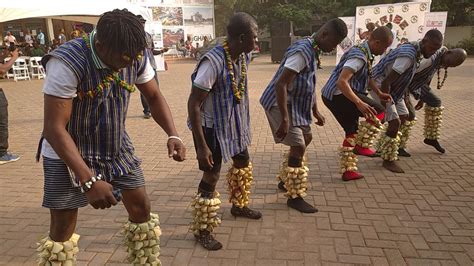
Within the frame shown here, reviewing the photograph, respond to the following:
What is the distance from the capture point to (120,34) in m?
1.79

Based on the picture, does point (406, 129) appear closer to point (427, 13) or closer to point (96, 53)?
point (96, 53)

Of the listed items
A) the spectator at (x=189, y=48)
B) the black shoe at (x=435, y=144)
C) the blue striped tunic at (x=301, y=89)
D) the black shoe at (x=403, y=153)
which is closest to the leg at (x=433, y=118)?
the black shoe at (x=435, y=144)

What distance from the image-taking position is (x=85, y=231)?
3.46 m

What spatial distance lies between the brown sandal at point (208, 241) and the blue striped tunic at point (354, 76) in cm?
218

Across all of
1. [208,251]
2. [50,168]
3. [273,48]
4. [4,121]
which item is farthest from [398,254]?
[273,48]

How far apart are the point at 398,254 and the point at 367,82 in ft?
6.58

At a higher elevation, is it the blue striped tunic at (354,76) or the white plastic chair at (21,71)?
the blue striped tunic at (354,76)

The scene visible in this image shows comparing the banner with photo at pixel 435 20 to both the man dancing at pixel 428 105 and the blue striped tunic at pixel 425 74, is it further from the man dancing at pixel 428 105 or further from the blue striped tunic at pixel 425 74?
the blue striped tunic at pixel 425 74

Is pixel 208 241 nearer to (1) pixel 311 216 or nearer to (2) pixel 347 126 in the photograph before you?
(1) pixel 311 216

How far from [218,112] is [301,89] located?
1006 millimetres

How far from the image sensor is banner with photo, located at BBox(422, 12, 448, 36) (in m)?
13.5

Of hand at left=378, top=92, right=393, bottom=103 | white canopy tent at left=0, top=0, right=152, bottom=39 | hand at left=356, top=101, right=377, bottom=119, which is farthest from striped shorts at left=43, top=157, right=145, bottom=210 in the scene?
white canopy tent at left=0, top=0, right=152, bottom=39

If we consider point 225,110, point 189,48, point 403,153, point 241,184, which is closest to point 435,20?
point 403,153

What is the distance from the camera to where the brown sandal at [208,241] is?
10.2 feet
